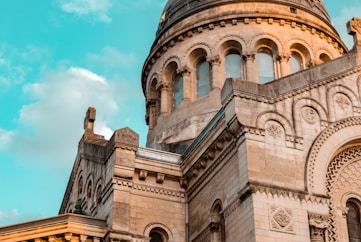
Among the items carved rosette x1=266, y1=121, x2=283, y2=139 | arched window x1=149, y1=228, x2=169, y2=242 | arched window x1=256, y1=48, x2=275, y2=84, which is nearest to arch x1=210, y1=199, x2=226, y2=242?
arched window x1=149, y1=228, x2=169, y2=242

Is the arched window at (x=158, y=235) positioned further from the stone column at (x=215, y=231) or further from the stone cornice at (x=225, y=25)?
the stone cornice at (x=225, y=25)

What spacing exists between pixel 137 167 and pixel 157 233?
8.40 ft

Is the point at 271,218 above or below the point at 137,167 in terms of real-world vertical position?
below

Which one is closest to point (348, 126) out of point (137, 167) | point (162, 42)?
point (137, 167)

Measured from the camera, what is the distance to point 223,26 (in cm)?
3750

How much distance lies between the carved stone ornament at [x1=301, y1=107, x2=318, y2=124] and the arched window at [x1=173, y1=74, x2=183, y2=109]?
41.5ft

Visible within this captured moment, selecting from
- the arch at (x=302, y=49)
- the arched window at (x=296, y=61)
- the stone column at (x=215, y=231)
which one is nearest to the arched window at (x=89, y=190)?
the stone column at (x=215, y=231)

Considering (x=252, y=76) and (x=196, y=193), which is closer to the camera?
(x=196, y=193)

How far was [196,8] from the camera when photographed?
3897 centimetres

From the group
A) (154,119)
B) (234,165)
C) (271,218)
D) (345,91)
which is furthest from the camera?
(154,119)

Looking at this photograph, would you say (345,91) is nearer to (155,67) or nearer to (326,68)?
(326,68)

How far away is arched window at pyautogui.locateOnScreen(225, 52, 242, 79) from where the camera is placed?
36531mm

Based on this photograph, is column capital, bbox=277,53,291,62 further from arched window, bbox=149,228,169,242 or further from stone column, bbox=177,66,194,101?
arched window, bbox=149,228,169,242

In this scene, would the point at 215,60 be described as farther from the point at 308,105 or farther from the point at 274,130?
the point at 274,130
